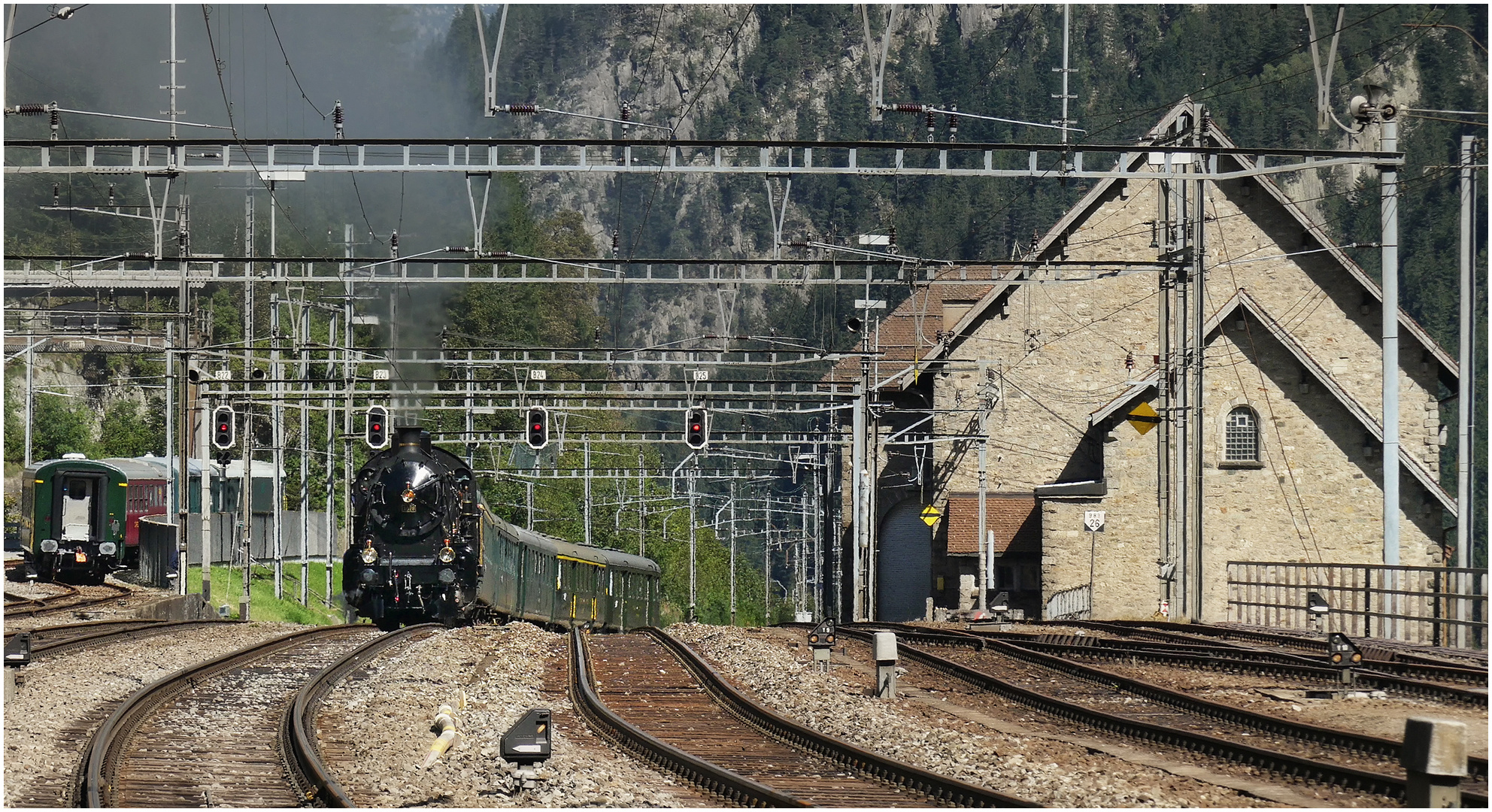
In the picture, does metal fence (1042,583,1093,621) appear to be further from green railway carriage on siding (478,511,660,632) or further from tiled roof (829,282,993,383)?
tiled roof (829,282,993,383)

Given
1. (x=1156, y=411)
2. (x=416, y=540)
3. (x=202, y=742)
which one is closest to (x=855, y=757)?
(x=202, y=742)

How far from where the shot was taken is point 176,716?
15.1 meters

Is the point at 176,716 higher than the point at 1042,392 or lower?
lower

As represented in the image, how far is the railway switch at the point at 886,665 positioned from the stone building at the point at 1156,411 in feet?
60.0

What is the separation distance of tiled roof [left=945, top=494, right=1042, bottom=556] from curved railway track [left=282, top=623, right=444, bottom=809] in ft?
83.8

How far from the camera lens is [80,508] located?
42312 mm

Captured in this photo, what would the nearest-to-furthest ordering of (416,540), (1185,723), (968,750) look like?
(968,750), (1185,723), (416,540)

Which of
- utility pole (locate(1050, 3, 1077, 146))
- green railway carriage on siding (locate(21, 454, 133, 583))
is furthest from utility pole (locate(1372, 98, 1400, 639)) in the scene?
green railway carriage on siding (locate(21, 454, 133, 583))

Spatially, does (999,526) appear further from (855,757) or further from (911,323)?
(855,757)

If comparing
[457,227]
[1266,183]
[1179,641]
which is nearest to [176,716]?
[1179,641]

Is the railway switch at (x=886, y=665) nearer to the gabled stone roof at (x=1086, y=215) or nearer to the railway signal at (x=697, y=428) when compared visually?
the railway signal at (x=697, y=428)

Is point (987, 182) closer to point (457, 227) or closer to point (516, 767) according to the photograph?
point (457, 227)

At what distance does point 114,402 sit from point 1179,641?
213 ft

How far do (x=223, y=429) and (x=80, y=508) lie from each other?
12.7 meters
